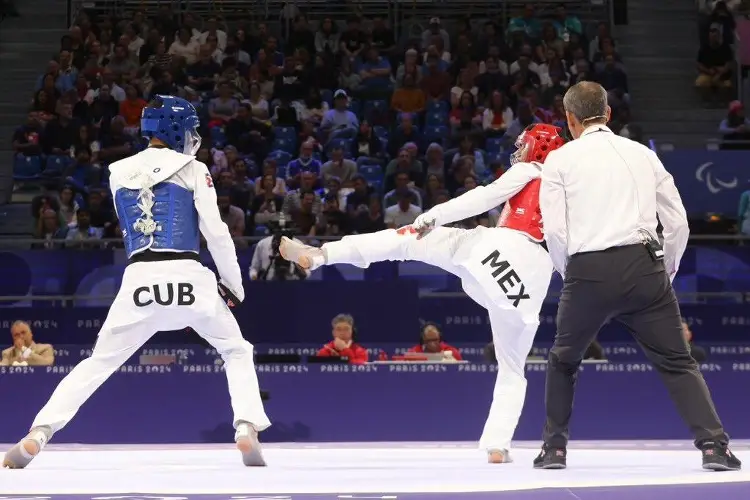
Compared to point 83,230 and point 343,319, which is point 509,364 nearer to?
point 343,319

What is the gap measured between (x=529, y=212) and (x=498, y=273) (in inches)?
16.6

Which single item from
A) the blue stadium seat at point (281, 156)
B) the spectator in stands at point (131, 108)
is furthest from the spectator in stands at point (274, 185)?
the spectator in stands at point (131, 108)

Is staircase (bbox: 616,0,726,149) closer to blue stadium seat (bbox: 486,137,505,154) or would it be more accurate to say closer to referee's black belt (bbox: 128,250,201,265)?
blue stadium seat (bbox: 486,137,505,154)

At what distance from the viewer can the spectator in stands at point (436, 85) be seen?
16.3 m

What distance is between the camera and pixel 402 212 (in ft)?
43.8

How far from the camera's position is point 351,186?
47.1 ft

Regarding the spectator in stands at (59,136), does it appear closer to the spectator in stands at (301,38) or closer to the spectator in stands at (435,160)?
the spectator in stands at (301,38)

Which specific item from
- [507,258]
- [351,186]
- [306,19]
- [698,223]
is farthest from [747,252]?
[306,19]

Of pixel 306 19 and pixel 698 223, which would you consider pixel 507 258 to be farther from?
pixel 306 19

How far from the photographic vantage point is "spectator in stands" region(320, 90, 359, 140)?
15.6 meters

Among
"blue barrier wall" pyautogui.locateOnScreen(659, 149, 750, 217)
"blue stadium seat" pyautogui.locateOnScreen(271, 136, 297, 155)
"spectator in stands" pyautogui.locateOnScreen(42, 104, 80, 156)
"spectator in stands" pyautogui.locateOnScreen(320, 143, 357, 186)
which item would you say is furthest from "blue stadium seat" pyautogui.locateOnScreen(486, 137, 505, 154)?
"spectator in stands" pyautogui.locateOnScreen(42, 104, 80, 156)

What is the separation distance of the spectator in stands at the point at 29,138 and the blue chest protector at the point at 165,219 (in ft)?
31.9

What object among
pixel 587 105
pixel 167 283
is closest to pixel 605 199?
A: pixel 587 105

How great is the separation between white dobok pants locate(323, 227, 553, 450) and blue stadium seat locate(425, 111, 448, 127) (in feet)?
29.6
